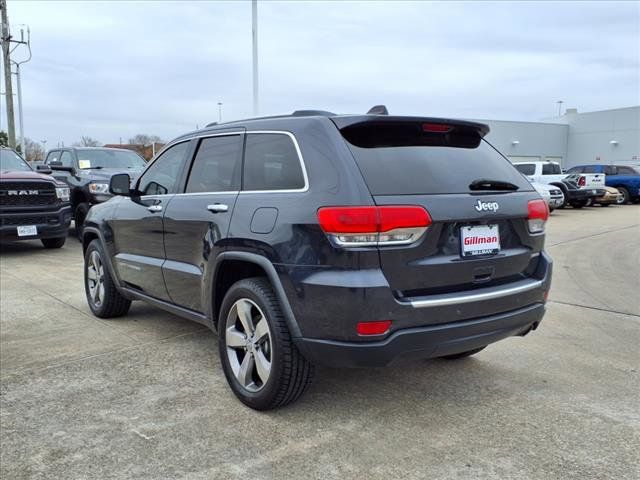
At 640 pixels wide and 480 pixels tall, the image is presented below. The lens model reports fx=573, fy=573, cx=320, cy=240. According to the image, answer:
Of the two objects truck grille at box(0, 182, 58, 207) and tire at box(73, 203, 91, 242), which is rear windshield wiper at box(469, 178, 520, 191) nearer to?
truck grille at box(0, 182, 58, 207)

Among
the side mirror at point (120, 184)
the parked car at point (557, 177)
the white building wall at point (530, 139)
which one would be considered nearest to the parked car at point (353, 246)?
the side mirror at point (120, 184)

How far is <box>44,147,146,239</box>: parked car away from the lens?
1070 centimetres

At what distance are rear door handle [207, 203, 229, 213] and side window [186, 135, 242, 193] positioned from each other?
Result: 5.1 inches

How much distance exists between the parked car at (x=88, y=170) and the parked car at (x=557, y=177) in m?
15.0

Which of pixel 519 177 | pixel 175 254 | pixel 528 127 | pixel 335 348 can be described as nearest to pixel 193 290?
pixel 175 254

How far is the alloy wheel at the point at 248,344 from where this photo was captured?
3.41 meters

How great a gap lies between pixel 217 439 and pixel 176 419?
14.9 inches

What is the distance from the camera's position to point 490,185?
344cm

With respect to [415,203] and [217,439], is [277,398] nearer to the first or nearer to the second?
[217,439]

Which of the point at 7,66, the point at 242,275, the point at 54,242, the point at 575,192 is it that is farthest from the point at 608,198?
the point at 7,66

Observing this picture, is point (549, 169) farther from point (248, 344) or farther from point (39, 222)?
point (248, 344)

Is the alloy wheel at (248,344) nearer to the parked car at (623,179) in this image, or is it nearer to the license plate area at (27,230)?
the license plate area at (27,230)

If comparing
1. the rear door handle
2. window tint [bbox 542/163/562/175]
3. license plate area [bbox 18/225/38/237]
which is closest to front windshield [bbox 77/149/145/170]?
license plate area [bbox 18/225/38/237]

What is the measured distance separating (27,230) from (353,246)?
834 cm
